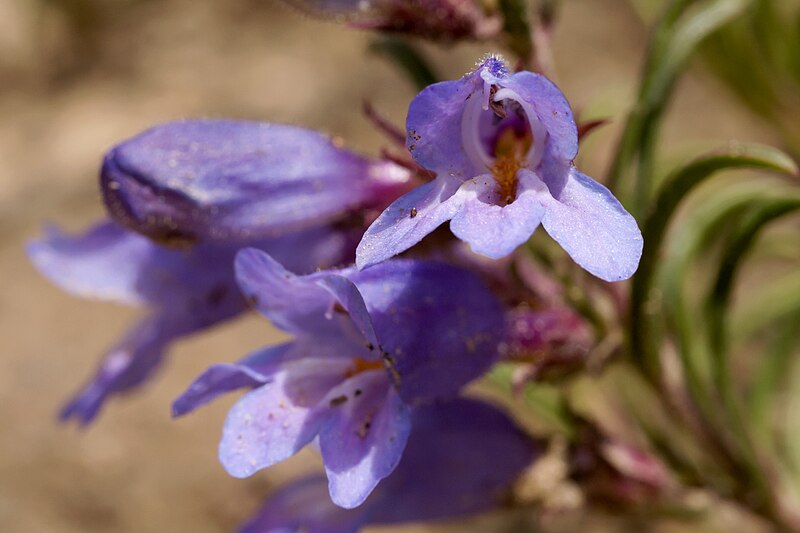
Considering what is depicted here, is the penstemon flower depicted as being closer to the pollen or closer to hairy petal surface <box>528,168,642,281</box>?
the pollen

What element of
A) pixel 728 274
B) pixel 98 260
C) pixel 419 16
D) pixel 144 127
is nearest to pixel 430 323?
pixel 419 16

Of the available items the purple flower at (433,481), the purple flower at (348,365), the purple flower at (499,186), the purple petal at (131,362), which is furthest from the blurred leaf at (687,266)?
the purple petal at (131,362)

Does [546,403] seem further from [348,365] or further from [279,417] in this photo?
[279,417]

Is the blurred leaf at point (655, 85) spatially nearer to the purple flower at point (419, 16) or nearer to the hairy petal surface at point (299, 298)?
the purple flower at point (419, 16)

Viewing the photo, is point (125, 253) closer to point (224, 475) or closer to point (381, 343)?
point (381, 343)

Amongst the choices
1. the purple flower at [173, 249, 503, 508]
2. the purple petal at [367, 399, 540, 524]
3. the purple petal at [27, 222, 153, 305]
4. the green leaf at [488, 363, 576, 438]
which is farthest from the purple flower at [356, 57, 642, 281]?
the purple petal at [27, 222, 153, 305]

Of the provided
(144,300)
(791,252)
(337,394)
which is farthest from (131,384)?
(791,252)
